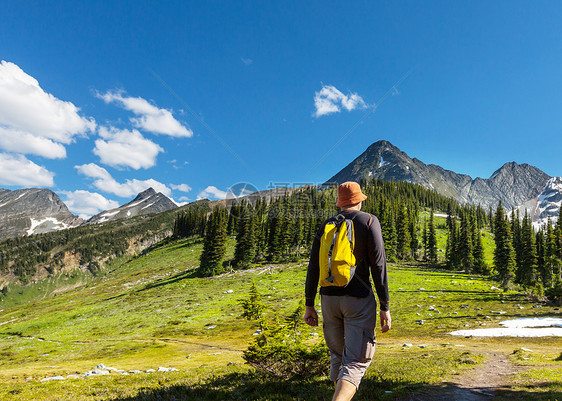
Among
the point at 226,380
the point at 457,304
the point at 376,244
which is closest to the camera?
the point at 376,244

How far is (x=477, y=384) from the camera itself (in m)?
8.32

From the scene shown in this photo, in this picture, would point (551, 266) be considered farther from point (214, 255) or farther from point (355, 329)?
point (355, 329)

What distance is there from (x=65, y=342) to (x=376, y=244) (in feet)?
138

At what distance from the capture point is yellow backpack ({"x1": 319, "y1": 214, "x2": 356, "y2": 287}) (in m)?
4.44

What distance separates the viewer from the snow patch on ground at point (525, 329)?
21.2m

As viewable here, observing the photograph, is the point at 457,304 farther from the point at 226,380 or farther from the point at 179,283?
the point at 179,283

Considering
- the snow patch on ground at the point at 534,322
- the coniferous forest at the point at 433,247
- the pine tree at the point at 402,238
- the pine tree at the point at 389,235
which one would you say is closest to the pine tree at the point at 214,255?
the coniferous forest at the point at 433,247

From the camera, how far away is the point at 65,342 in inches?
1314

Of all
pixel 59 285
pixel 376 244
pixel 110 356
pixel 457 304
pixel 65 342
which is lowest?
pixel 59 285

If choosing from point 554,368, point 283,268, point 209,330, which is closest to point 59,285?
point 283,268

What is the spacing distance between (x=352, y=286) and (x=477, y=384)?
23.1ft

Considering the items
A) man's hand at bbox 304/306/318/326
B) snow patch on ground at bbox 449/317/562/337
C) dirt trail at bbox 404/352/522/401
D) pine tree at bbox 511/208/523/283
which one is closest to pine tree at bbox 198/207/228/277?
snow patch on ground at bbox 449/317/562/337

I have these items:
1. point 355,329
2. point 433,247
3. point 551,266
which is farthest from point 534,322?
point 433,247

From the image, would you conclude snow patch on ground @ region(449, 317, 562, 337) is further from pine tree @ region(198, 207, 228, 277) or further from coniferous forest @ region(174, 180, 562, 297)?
pine tree @ region(198, 207, 228, 277)
